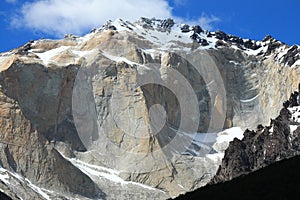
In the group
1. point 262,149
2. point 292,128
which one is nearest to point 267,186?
point 262,149

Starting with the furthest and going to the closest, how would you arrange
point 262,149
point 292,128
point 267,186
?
point 292,128 < point 262,149 < point 267,186

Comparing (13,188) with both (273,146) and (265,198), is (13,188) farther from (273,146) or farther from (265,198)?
(265,198)

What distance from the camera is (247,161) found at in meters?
191

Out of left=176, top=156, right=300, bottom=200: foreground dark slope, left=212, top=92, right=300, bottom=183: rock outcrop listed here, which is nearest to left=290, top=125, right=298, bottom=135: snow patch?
left=212, top=92, right=300, bottom=183: rock outcrop

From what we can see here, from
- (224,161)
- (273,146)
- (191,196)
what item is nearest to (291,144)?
(273,146)

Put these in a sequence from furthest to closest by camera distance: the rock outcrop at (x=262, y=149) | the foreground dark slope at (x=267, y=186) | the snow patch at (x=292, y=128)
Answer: the snow patch at (x=292, y=128) < the rock outcrop at (x=262, y=149) < the foreground dark slope at (x=267, y=186)

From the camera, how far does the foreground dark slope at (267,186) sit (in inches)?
1406

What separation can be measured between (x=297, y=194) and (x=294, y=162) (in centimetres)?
865

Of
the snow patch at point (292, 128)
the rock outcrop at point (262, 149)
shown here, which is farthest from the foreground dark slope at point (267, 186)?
the snow patch at point (292, 128)

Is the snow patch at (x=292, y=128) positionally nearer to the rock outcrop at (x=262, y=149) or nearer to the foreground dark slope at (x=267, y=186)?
the rock outcrop at (x=262, y=149)

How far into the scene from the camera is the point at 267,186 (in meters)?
37.8

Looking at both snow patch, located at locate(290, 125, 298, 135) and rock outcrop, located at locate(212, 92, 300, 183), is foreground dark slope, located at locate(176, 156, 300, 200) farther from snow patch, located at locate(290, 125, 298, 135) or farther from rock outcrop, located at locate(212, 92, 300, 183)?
snow patch, located at locate(290, 125, 298, 135)

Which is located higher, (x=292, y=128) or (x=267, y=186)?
(x=292, y=128)

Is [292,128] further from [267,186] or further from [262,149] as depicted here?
[267,186]
